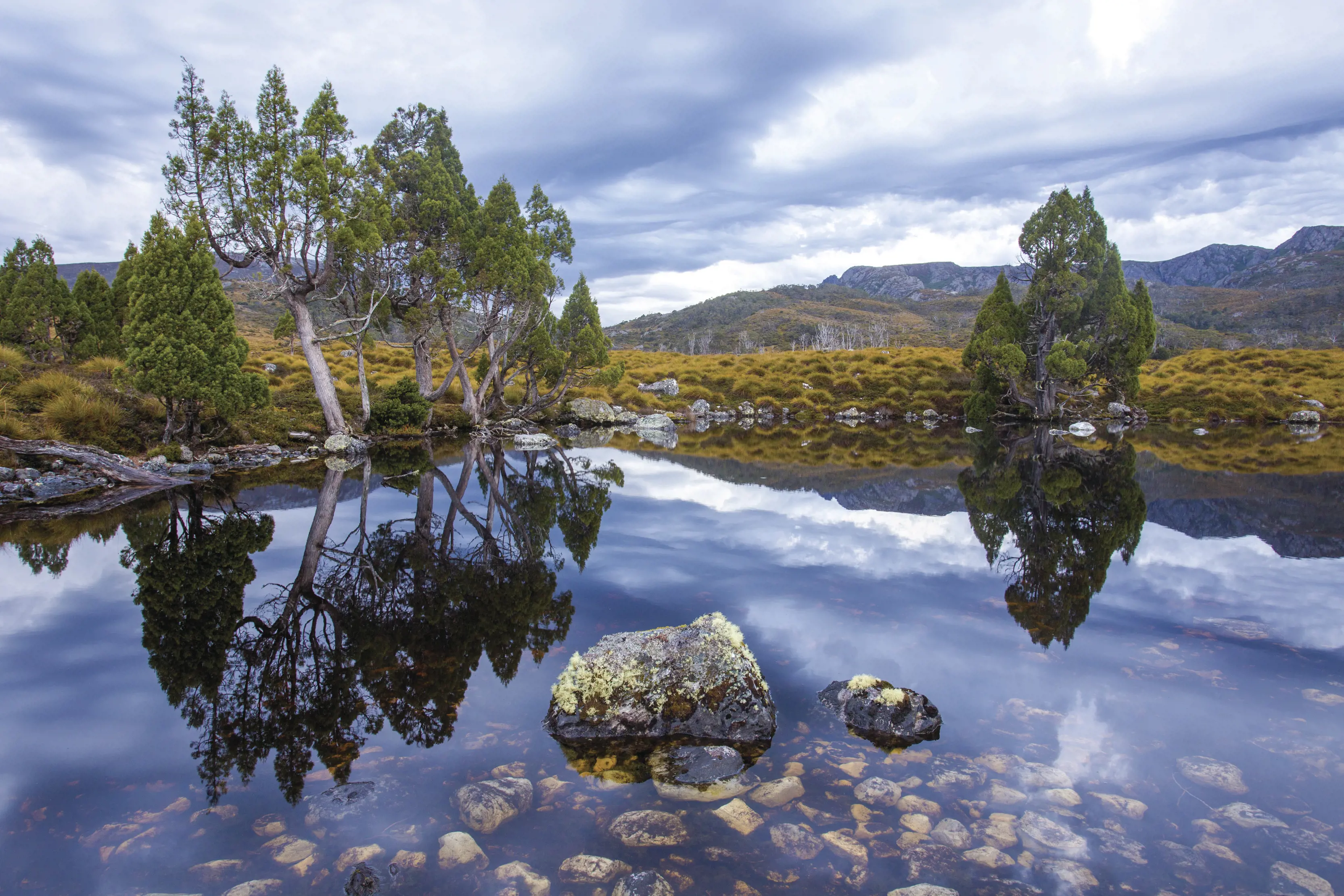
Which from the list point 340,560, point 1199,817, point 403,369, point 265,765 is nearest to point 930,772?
point 1199,817

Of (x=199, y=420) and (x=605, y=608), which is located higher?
(x=199, y=420)

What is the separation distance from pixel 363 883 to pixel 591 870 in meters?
1.24

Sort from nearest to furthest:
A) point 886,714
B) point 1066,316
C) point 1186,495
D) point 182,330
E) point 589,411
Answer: point 886,714 → point 1186,495 → point 182,330 → point 1066,316 → point 589,411

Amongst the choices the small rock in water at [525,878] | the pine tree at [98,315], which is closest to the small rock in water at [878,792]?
the small rock in water at [525,878]

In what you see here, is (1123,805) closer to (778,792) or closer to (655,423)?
(778,792)

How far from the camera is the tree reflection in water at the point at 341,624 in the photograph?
4.99 metres

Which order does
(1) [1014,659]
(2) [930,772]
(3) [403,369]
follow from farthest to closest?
(3) [403,369]
(1) [1014,659]
(2) [930,772]

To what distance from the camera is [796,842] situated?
150 inches

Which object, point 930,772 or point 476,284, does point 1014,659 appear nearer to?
point 930,772

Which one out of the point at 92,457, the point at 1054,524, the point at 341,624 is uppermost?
the point at 92,457

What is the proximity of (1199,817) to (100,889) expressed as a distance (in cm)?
639

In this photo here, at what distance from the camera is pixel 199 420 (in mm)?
19188

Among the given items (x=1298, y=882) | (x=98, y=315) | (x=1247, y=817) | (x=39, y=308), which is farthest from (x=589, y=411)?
(x=1298, y=882)

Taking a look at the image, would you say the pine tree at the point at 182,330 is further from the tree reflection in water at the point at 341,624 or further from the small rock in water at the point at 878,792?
the small rock in water at the point at 878,792
